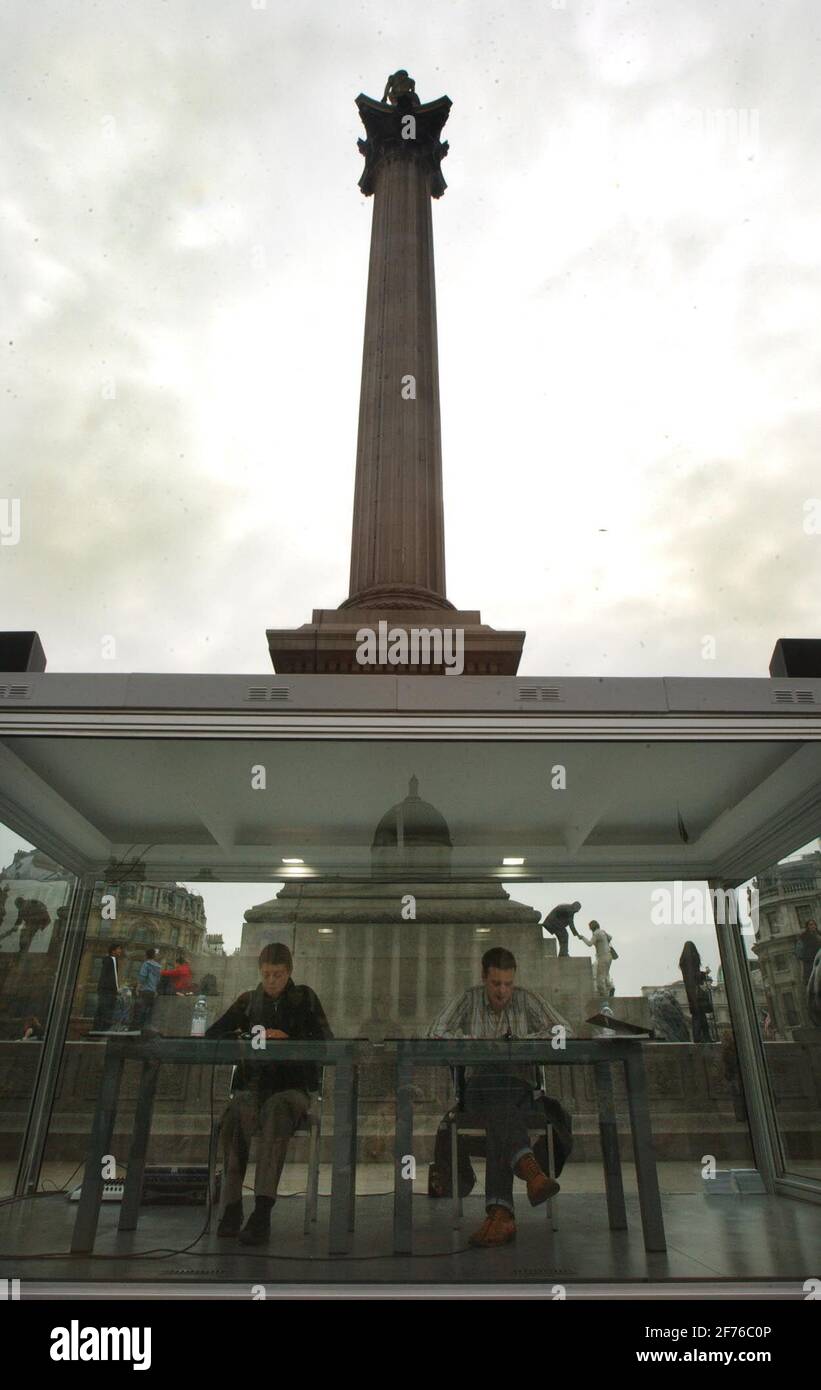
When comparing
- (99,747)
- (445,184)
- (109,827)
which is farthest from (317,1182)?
(445,184)

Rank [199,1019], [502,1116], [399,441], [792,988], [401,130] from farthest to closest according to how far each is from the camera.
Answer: [401,130], [399,441], [792,988], [199,1019], [502,1116]

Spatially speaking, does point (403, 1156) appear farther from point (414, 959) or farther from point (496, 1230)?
point (414, 959)

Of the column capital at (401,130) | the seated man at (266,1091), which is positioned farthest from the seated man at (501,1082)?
the column capital at (401,130)

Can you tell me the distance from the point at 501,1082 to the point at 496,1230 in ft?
2.03

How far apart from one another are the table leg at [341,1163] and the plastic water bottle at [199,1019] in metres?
0.71

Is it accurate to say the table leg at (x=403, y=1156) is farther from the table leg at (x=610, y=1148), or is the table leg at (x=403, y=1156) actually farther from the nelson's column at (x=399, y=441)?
the nelson's column at (x=399, y=441)

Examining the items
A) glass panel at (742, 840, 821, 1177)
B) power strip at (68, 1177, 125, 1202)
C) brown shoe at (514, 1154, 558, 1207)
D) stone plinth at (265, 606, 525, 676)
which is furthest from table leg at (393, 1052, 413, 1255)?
stone plinth at (265, 606, 525, 676)

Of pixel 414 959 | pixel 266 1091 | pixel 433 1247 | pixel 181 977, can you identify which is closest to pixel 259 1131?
pixel 266 1091

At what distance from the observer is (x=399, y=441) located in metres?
12.2

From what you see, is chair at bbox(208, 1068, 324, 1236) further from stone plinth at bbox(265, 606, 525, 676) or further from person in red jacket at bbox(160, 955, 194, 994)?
stone plinth at bbox(265, 606, 525, 676)

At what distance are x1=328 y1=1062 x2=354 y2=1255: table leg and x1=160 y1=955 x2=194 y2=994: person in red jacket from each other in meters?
0.87

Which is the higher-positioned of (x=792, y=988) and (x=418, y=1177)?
(x=792, y=988)

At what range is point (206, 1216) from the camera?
388 centimetres
